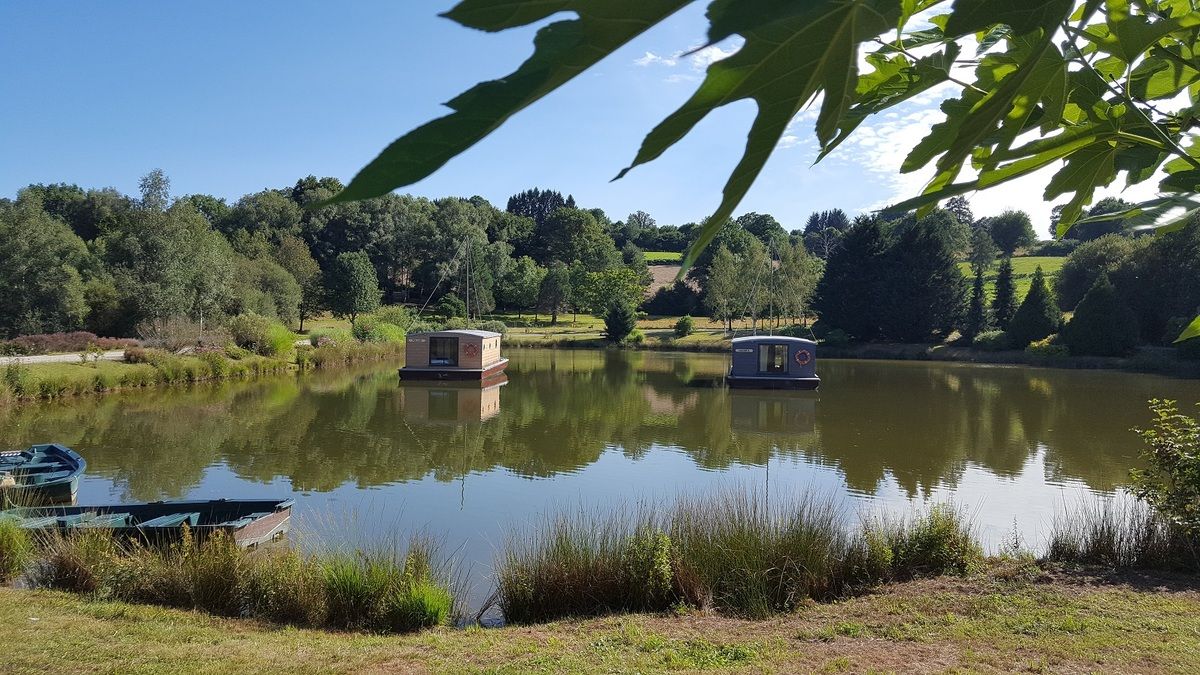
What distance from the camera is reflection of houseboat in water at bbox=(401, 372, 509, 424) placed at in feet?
53.8

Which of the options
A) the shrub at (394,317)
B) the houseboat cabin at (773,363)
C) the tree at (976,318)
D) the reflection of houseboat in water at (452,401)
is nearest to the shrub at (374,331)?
the shrub at (394,317)

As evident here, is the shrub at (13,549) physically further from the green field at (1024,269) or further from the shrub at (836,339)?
the green field at (1024,269)

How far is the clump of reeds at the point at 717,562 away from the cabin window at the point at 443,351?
18222 millimetres

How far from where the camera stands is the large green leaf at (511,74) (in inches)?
12.4

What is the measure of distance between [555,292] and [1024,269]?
32715mm

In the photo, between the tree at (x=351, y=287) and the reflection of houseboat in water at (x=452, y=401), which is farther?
the tree at (x=351, y=287)

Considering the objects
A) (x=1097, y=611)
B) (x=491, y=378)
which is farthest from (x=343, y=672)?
(x=491, y=378)

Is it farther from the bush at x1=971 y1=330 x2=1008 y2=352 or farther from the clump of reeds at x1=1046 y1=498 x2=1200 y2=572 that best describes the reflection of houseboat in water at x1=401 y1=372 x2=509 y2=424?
the bush at x1=971 y1=330 x2=1008 y2=352

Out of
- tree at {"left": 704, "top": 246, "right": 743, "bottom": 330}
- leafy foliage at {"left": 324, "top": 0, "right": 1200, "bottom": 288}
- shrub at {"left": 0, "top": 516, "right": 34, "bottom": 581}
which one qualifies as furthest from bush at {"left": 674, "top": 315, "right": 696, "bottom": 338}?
leafy foliage at {"left": 324, "top": 0, "right": 1200, "bottom": 288}

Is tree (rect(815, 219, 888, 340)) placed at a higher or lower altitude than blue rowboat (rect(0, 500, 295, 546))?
higher

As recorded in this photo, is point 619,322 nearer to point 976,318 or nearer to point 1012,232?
point 976,318

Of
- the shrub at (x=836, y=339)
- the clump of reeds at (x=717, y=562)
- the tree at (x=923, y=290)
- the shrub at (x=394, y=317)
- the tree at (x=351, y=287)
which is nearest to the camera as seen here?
the clump of reeds at (x=717, y=562)

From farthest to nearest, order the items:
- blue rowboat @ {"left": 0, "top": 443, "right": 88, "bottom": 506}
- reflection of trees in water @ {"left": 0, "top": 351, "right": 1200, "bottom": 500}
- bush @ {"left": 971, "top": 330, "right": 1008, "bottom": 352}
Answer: bush @ {"left": 971, "top": 330, "right": 1008, "bottom": 352} < reflection of trees in water @ {"left": 0, "top": 351, "right": 1200, "bottom": 500} < blue rowboat @ {"left": 0, "top": 443, "right": 88, "bottom": 506}

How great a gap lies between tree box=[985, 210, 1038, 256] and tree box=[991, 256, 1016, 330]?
2804cm
